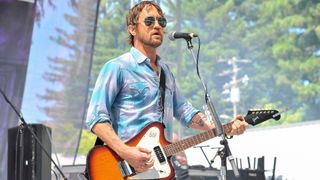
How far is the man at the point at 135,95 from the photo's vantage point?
7.99ft

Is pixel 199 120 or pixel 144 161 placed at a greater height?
pixel 199 120

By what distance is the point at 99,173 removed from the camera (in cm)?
251

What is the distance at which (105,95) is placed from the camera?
2480 millimetres

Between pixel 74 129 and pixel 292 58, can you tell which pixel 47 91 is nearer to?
pixel 74 129

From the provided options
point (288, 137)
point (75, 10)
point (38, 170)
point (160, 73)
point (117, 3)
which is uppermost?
point (117, 3)

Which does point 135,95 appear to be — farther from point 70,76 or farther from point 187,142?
point 70,76

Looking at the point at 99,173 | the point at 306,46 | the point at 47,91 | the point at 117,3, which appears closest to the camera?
the point at 99,173

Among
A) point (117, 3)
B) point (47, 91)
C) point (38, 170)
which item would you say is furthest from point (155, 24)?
point (117, 3)

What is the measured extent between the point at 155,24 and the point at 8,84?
153 inches

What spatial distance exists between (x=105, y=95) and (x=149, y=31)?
1.33 ft

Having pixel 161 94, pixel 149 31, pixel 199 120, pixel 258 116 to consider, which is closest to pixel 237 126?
pixel 258 116

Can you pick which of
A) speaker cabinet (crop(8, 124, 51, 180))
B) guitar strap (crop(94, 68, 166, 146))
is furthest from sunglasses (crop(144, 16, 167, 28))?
speaker cabinet (crop(8, 124, 51, 180))

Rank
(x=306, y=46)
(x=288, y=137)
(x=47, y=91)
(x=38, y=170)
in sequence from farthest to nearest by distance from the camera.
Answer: (x=306, y=46)
(x=47, y=91)
(x=288, y=137)
(x=38, y=170)

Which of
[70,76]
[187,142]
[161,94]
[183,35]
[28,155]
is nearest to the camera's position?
[161,94]
